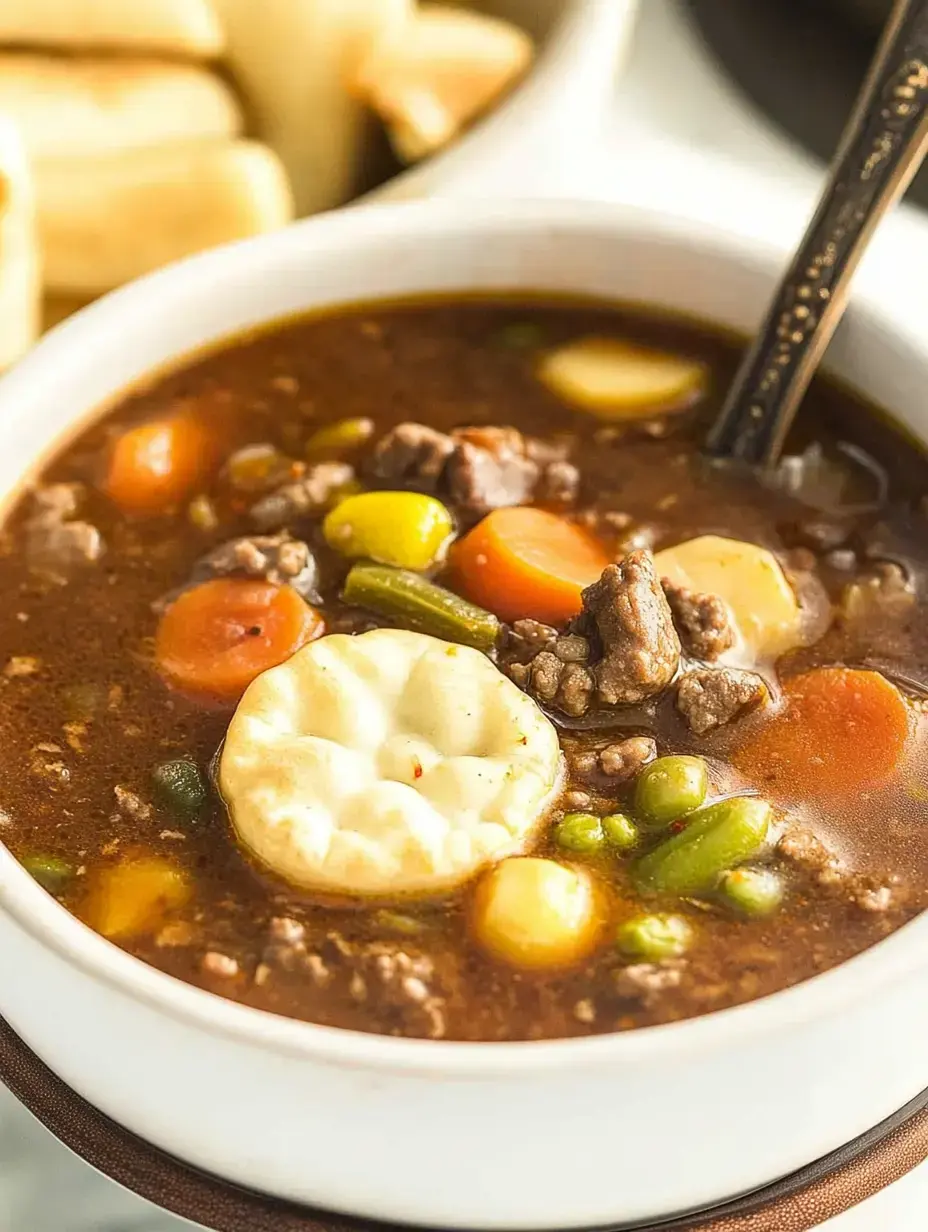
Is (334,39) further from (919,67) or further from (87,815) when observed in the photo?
(87,815)

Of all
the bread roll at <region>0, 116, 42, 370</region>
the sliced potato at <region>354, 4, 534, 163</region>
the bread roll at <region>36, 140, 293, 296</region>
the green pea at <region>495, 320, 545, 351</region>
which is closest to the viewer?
the green pea at <region>495, 320, 545, 351</region>

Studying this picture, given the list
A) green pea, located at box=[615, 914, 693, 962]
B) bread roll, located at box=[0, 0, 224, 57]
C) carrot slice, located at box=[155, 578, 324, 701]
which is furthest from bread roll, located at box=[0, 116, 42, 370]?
green pea, located at box=[615, 914, 693, 962]

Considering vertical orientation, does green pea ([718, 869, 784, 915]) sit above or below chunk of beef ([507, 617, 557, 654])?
above

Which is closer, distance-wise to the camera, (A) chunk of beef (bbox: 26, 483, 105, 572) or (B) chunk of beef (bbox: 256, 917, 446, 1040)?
(B) chunk of beef (bbox: 256, 917, 446, 1040)

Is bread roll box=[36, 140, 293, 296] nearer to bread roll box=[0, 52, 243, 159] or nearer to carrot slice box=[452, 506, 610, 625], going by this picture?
bread roll box=[0, 52, 243, 159]

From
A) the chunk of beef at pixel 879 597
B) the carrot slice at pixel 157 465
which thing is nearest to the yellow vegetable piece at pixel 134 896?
the carrot slice at pixel 157 465

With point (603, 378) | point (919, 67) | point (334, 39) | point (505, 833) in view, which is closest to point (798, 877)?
point (505, 833)

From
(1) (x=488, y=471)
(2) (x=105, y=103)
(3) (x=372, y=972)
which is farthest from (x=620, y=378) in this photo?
(2) (x=105, y=103)

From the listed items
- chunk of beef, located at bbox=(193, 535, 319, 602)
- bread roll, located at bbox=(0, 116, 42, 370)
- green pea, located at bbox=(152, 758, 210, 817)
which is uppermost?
chunk of beef, located at bbox=(193, 535, 319, 602)

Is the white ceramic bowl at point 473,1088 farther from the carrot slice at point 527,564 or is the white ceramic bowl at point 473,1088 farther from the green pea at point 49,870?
the carrot slice at point 527,564
